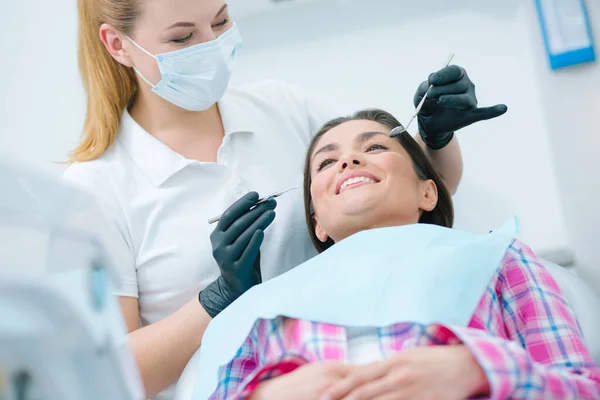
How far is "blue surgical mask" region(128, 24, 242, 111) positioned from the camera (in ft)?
5.52

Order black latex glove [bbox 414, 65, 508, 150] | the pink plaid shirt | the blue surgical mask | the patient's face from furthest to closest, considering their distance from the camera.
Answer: the blue surgical mask, black latex glove [bbox 414, 65, 508, 150], the patient's face, the pink plaid shirt

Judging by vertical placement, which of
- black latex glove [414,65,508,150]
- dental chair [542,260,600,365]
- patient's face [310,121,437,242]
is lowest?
dental chair [542,260,600,365]

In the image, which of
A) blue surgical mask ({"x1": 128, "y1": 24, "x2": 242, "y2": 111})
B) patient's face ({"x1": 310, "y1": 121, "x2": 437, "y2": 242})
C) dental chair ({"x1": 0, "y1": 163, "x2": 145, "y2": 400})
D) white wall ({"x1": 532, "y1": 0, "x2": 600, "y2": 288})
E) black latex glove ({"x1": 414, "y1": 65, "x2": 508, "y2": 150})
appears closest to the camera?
dental chair ({"x1": 0, "y1": 163, "x2": 145, "y2": 400})

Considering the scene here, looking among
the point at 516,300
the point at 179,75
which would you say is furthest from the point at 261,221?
the point at 516,300

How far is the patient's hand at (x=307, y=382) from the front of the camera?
1098mm

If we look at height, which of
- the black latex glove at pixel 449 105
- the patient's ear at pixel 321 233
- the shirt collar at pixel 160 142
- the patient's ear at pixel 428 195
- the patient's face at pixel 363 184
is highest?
the shirt collar at pixel 160 142

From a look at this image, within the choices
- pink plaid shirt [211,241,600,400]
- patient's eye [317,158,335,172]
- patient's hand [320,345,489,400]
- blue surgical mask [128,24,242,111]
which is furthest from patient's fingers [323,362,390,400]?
blue surgical mask [128,24,242,111]

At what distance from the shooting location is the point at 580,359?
3.87 ft

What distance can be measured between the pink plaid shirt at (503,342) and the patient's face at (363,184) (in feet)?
0.83

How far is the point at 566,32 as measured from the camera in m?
2.02

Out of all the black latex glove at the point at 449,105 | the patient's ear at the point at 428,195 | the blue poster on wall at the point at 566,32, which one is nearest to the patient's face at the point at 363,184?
the patient's ear at the point at 428,195

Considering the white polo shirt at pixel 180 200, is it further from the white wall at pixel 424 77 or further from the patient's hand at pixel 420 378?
the patient's hand at pixel 420 378

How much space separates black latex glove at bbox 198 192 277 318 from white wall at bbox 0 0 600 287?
0.77 meters

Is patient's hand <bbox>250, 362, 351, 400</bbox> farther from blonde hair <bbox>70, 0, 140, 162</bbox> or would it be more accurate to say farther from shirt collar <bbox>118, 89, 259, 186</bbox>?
blonde hair <bbox>70, 0, 140, 162</bbox>
